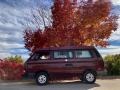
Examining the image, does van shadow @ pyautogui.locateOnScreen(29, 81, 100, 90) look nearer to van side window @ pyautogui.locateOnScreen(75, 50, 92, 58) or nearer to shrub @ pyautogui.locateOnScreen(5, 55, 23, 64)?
van side window @ pyautogui.locateOnScreen(75, 50, 92, 58)

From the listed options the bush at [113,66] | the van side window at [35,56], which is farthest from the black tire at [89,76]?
the bush at [113,66]

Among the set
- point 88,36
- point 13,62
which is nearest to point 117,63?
point 88,36

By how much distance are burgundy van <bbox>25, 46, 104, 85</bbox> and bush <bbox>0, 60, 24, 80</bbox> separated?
2759mm

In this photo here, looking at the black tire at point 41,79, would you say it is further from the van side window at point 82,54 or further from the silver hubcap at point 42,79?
the van side window at point 82,54

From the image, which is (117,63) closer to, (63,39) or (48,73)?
(63,39)

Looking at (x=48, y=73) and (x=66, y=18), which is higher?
(x=66, y=18)

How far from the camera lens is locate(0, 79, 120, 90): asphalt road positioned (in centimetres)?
2308

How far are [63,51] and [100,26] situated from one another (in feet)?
20.4

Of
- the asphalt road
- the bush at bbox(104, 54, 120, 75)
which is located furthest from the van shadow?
the bush at bbox(104, 54, 120, 75)

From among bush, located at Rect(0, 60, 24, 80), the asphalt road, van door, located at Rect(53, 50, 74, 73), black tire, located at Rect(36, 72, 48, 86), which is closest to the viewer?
the asphalt road

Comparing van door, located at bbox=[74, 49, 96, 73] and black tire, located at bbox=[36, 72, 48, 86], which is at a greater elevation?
van door, located at bbox=[74, 49, 96, 73]

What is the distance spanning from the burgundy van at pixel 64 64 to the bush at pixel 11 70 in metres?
2.76

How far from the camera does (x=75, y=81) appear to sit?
25984 millimetres

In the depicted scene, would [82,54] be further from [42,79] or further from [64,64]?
[42,79]
